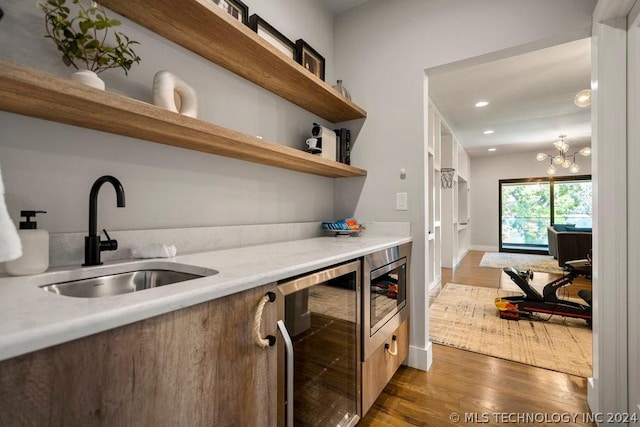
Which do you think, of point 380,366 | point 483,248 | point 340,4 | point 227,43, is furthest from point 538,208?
point 227,43

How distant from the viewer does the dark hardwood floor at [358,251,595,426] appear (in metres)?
1.53

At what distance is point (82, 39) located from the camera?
95cm

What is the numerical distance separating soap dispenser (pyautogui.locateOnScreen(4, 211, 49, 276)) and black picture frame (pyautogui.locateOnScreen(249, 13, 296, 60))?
55.9 inches

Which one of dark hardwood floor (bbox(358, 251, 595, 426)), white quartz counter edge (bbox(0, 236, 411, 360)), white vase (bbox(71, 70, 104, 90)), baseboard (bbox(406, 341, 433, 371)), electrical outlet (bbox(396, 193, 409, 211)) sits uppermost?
white vase (bbox(71, 70, 104, 90))

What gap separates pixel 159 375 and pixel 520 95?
502 centimetres

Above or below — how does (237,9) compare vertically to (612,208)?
above

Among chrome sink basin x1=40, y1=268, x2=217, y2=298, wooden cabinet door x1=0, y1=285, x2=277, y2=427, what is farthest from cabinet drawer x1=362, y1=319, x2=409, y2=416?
chrome sink basin x1=40, y1=268, x2=217, y2=298

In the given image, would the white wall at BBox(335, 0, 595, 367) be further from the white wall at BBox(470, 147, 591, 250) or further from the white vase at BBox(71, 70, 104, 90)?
the white wall at BBox(470, 147, 591, 250)

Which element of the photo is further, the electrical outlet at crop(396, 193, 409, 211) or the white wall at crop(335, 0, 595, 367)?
the electrical outlet at crop(396, 193, 409, 211)

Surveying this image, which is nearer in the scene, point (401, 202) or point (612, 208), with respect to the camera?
point (612, 208)

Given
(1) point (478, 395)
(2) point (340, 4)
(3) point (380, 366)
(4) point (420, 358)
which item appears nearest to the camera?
(3) point (380, 366)

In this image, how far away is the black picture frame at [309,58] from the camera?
6.51ft

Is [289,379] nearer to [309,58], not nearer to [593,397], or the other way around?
[593,397]

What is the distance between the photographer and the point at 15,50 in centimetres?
90
